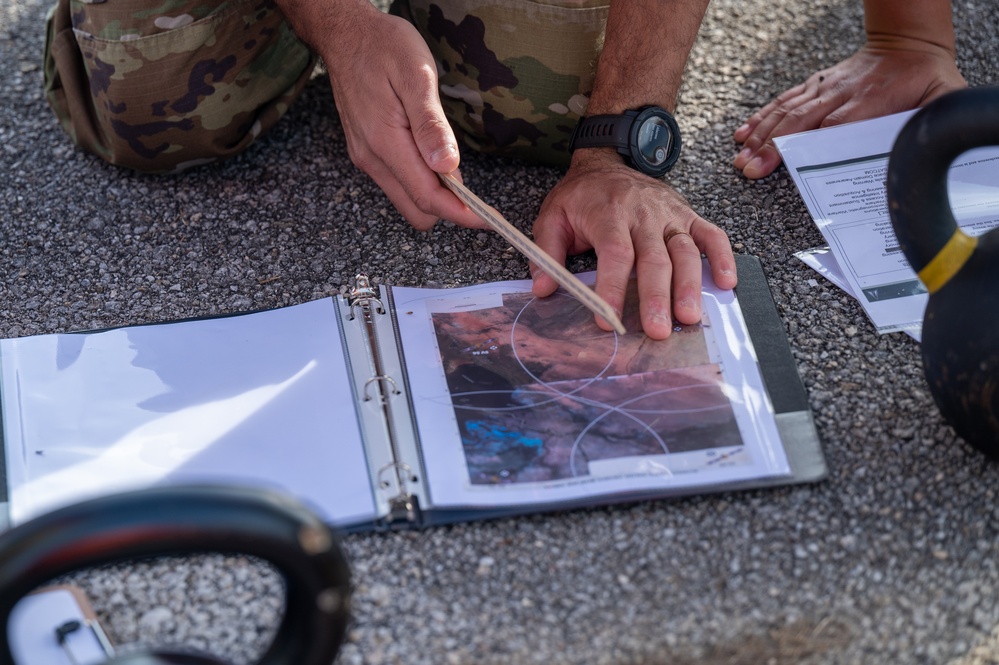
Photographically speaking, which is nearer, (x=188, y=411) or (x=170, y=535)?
(x=170, y=535)

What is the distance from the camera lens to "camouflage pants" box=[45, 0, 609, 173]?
156 cm

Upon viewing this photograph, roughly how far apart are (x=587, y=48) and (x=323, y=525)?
44.9 inches

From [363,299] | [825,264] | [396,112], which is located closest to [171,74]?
[396,112]

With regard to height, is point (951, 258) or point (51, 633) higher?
point (951, 258)

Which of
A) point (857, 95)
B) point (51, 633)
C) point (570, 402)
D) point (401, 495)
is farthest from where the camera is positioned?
point (857, 95)

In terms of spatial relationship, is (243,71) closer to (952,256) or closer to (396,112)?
(396,112)

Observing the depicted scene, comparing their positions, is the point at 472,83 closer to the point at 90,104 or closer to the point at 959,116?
the point at 90,104

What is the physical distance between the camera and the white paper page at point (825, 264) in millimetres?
1387

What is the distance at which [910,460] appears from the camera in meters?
1.14

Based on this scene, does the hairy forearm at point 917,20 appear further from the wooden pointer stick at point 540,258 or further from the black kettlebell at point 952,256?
the wooden pointer stick at point 540,258

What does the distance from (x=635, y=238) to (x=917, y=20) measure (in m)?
0.76

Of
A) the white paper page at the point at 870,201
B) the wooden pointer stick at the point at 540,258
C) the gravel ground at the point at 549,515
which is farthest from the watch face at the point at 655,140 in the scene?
the wooden pointer stick at the point at 540,258

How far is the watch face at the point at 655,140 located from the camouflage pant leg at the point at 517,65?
20 centimetres

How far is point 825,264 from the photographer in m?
1.42
